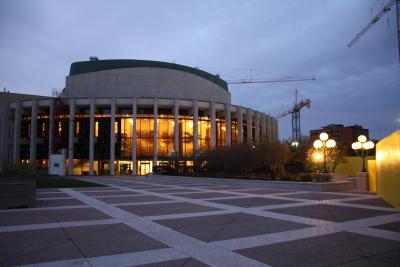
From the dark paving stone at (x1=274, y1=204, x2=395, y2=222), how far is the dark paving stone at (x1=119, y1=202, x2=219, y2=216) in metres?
2.87

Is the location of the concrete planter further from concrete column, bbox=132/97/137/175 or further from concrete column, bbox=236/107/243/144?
concrete column, bbox=236/107/243/144

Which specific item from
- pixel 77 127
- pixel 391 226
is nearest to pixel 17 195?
pixel 391 226

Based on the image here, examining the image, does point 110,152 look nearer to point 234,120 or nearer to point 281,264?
point 234,120

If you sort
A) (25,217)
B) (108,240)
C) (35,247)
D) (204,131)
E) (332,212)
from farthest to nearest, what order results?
(204,131) < (332,212) < (25,217) < (108,240) < (35,247)

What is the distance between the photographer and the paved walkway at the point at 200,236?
19.9 ft

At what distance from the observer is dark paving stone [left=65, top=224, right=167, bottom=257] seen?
6.70 meters

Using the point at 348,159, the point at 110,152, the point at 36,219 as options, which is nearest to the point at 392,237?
the point at 36,219

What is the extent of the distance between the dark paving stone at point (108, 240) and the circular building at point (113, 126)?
4614 cm

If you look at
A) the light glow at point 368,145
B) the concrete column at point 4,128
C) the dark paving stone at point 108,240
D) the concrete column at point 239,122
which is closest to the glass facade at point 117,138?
the concrete column at point 4,128

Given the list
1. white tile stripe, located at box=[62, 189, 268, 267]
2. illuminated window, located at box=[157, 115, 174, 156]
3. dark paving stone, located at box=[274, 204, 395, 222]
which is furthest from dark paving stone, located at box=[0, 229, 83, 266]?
illuminated window, located at box=[157, 115, 174, 156]

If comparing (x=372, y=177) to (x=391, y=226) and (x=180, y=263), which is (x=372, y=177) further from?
(x=180, y=263)

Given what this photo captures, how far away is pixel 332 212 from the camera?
11.4 m

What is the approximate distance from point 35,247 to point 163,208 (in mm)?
6080

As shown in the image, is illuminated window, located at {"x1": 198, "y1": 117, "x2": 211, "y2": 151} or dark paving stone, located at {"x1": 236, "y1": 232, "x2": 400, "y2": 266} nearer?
dark paving stone, located at {"x1": 236, "y1": 232, "x2": 400, "y2": 266}
